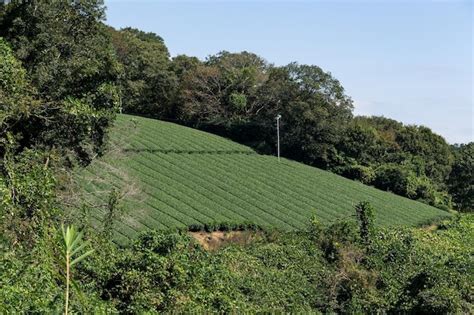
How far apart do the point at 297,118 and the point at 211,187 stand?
14102mm

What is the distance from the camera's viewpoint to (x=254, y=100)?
51281mm

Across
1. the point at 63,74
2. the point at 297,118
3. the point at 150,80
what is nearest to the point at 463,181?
the point at 297,118

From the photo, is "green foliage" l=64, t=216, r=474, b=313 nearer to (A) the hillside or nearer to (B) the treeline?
(A) the hillside

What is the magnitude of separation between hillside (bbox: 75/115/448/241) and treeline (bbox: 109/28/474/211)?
118 inches

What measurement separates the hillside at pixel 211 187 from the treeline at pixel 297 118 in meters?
3.00

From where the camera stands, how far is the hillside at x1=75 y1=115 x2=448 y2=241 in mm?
27422

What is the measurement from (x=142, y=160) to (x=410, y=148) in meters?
29.0

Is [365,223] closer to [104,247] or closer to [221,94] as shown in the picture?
[104,247]

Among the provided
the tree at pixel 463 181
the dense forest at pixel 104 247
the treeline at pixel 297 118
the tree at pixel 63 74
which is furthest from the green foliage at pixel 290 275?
the tree at pixel 463 181

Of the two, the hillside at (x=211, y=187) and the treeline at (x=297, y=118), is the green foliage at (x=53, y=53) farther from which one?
the treeline at (x=297, y=118)

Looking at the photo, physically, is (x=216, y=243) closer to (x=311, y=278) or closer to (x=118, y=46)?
(x=311, y=278)

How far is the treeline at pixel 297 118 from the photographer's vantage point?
153ft

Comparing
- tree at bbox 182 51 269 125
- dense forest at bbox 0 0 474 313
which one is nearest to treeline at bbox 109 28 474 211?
tree at bbox 182 51 269 125

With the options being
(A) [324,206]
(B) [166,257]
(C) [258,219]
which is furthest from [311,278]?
(A) [324,206]
